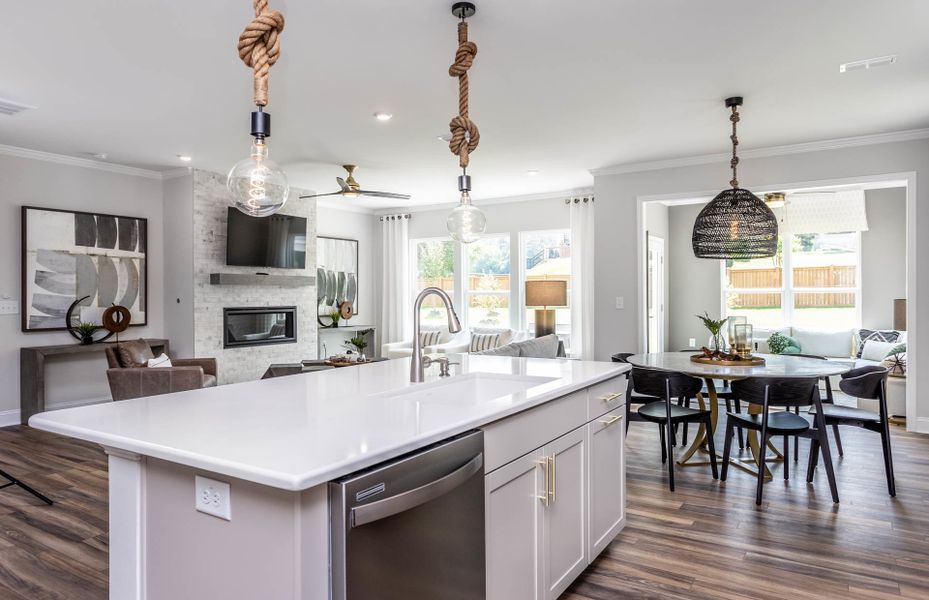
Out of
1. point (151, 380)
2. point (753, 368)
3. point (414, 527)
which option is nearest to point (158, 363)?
point (151, 380)

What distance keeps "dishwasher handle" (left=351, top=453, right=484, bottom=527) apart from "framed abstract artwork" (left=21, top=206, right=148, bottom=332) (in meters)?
5.57

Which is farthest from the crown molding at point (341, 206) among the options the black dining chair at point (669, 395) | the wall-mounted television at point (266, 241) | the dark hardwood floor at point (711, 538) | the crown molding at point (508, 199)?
the black dining chair at point (669, 395)

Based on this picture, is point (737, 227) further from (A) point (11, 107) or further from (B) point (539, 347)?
(A) point (11, 107)

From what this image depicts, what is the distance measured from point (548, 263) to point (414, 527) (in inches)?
265

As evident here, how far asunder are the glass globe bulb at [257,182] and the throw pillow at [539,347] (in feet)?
10.4

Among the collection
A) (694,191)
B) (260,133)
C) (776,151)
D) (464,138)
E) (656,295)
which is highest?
(776,151)

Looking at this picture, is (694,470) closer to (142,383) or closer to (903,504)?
(903,504)

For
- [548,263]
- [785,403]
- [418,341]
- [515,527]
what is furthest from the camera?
[548,263]

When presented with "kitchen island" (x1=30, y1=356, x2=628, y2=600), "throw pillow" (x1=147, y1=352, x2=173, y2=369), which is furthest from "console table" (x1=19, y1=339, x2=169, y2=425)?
"kitchen island" (x1=30, y1=356, x2=628, y2=600)

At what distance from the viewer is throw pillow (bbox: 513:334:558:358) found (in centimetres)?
460

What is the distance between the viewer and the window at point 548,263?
7.71 meters

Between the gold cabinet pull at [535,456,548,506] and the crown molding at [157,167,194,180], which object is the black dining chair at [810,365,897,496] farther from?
the crown molding at [157,167,194,180]

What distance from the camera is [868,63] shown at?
338 cm

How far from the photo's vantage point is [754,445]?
389 centimetres
